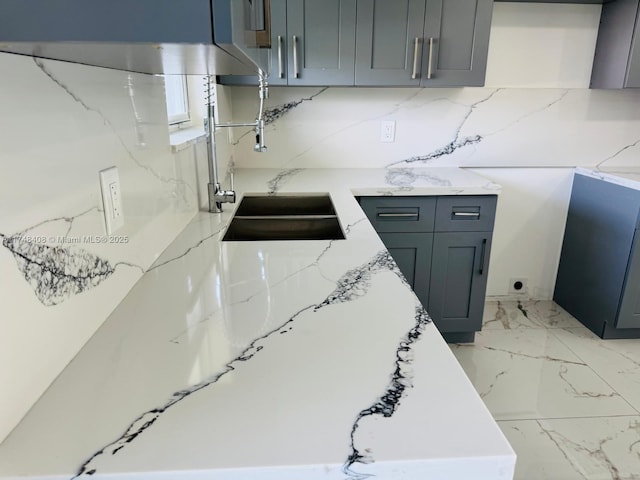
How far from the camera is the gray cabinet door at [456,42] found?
2.30m

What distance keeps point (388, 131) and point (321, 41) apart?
728 mm

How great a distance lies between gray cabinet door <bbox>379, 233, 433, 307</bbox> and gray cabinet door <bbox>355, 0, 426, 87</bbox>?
0.78 meters

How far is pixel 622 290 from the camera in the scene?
8.22 ft

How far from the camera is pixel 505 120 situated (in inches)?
112

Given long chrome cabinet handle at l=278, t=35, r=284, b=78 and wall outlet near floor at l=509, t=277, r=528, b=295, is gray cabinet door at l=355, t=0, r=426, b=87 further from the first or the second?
wall outlet near floor at l=509, t=277, r=528, b=295

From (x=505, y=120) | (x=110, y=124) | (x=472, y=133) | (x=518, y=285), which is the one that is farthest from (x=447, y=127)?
(x=110, y=124)

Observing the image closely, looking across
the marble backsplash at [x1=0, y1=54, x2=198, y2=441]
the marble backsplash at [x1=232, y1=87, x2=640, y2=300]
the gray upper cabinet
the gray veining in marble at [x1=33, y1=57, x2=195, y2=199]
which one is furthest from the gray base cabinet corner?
the marble backsplash at [x1=0, y1=54, x2=198, y2=441]

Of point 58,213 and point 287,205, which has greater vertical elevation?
point 58,213

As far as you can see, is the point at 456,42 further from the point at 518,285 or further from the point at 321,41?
the point at 518,285

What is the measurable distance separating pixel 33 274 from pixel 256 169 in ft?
7.22

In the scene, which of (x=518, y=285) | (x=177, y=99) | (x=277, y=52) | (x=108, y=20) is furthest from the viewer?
(x=518, y=285)

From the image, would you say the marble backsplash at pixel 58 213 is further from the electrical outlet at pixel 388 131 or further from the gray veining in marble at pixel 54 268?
the electrical outlet at pixel 388 131

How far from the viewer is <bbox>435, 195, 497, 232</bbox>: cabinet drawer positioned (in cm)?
235

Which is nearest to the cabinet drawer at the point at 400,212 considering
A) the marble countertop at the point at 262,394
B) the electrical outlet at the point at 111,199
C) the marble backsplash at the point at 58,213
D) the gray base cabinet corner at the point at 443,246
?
the gray base cabinet corner at the point at 443,246
